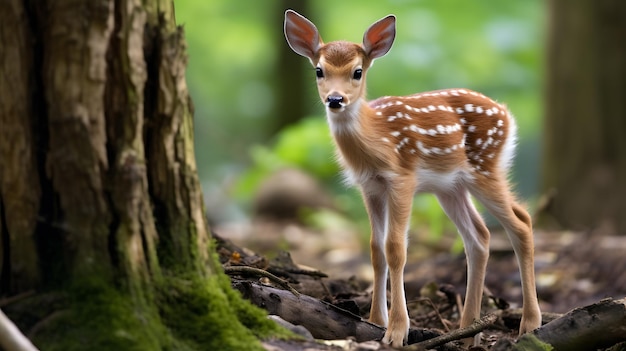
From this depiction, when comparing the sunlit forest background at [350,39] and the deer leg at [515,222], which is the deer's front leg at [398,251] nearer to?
the deer leg at [515,222]

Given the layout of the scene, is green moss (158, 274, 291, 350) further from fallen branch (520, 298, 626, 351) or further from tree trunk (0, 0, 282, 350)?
fallen branch (520, 298, 626, 351)

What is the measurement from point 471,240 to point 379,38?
3.79 ft

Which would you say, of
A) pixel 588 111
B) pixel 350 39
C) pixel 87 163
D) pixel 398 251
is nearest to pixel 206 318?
pixel 87 163

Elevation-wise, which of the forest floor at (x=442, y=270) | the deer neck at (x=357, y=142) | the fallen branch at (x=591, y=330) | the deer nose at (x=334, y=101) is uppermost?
the deer nose at (x=334, y=101)

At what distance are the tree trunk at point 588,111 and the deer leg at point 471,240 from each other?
527cm

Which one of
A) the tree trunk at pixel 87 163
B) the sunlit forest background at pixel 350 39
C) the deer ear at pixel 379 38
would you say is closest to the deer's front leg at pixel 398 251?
the deer ear at pixel 379 38

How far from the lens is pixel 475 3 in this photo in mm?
18125

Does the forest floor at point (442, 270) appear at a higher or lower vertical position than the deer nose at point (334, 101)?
lower

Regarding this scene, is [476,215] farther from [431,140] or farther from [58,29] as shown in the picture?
[58,29]

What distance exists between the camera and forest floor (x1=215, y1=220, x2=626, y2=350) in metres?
4.87

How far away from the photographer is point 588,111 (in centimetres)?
1032

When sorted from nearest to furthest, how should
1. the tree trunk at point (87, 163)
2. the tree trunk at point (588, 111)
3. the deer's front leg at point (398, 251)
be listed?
the tree trunk at point (87, 163), the deer's front leg at point (398, 251), the tree trunk at point (588, 111)

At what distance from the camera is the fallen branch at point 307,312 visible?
154 inches

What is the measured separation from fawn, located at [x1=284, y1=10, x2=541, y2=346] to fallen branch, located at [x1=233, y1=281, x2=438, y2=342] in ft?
1.44
